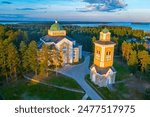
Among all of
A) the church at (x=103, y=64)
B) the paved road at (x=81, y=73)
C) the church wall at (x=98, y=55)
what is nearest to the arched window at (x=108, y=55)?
the church at (x=103, y=64)

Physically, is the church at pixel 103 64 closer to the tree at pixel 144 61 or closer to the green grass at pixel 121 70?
the green grass at pixel 121 70

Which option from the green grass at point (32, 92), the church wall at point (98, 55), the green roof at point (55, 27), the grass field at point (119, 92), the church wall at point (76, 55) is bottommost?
the grass field at point (119, 92)

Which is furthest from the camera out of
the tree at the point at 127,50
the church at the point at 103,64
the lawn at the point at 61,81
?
the tree at the point at 127,50

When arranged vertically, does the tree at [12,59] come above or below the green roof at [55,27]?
below

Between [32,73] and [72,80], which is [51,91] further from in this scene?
[32,73]

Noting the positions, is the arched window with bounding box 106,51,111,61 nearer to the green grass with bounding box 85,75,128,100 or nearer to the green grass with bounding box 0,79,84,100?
the green grass with bounding box 85,75,128,100

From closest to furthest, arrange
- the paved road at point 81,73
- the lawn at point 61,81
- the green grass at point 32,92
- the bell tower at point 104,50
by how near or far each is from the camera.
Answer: the green grass at point 32,92 < the paved road at point 81,73 < the lawn at point 61,81 < the bell tower at point 104,50
